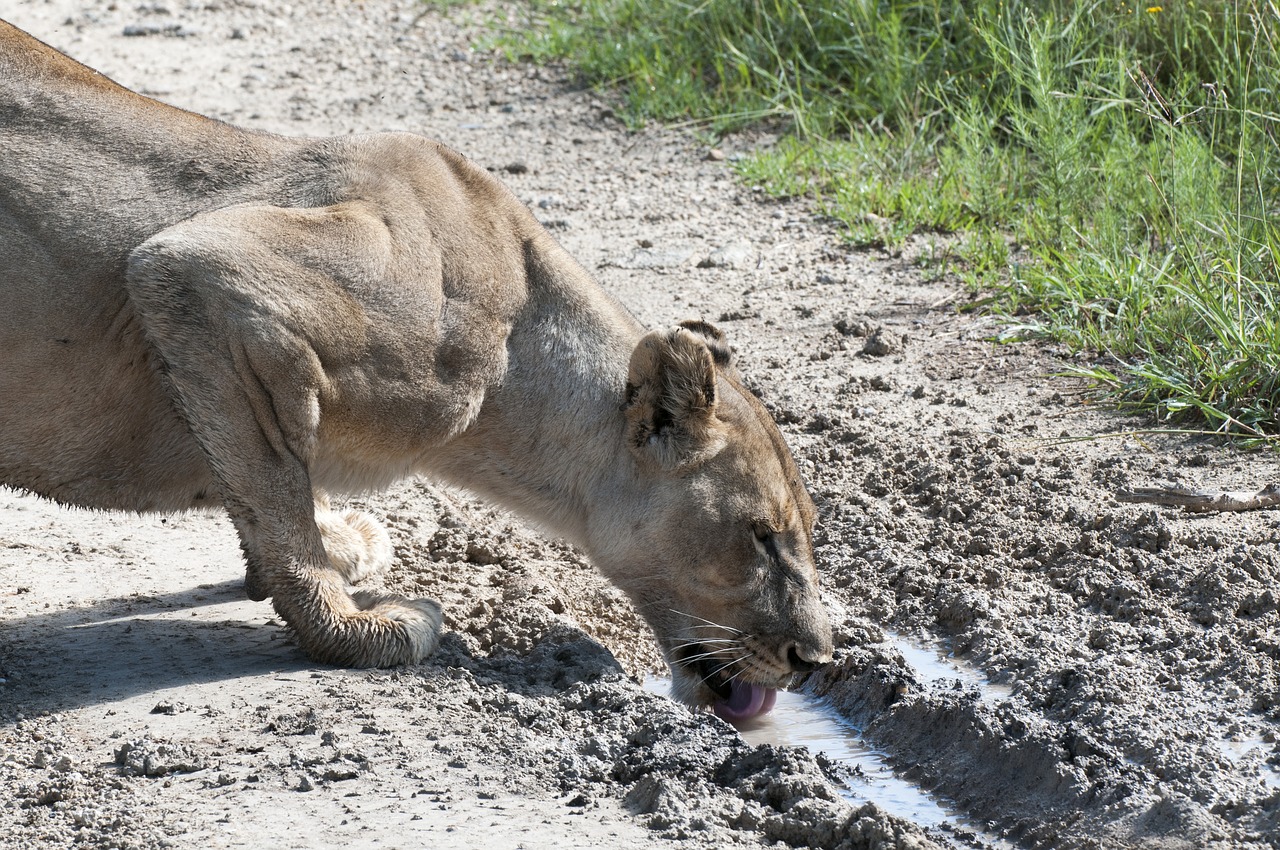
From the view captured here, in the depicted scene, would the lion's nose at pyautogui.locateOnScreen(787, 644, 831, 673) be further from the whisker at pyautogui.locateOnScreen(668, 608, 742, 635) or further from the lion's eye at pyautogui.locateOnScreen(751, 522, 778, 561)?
the lion's eye at pyautogui.locateOnScreen(751, 522, 778, 561)

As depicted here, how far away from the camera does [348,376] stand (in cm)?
459

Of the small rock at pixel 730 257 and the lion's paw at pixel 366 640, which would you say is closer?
the lion's paw at pixel 366 640

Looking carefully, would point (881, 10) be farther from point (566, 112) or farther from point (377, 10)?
point (377, 10)

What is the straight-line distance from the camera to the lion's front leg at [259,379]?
4.51 metres

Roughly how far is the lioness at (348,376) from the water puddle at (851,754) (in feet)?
0.42

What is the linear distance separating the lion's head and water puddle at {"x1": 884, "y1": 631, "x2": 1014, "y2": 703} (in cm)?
39

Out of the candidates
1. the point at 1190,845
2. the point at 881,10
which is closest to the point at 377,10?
the point at 881,10

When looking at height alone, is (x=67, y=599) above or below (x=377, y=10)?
below

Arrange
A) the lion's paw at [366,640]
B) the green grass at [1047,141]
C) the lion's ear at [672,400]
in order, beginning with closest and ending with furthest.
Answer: the lion's ear at [672,400], the lion's paw at [366,640], the green grass at [1047,141]

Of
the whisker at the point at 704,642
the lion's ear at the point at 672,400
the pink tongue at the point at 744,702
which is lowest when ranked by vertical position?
the pink tongue at the point at 744,702

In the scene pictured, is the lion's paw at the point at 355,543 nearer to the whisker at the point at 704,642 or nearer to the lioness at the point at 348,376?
the lioness at the point at 348,376

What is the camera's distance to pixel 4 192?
4664mm

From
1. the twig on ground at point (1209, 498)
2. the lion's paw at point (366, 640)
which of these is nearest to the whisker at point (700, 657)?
the lion's paw at point (366, 640)

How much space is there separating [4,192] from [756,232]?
16.5ft
